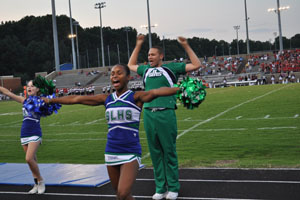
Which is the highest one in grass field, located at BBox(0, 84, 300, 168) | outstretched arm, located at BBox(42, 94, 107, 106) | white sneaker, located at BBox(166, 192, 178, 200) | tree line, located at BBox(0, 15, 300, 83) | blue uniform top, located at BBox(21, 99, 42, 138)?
tree line, located at BBox(0, 15, 300, 83)

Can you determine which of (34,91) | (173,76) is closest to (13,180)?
(34,91)

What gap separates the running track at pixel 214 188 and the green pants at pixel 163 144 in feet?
1.29

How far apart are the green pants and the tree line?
70.6 meters

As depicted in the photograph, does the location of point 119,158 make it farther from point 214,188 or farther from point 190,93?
point 214,188

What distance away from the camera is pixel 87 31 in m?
119

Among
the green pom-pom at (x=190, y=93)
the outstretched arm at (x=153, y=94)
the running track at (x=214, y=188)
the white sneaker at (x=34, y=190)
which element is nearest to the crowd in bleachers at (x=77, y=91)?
the running track at (x=214, y=188)

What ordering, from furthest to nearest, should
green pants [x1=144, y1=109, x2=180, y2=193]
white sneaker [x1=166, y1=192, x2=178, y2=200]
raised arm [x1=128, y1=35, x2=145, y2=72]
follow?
raised arm [x1=128, y1=35, x2=145, y2=72]
white sneaker [x1=166, y1=192, x2=178, y2=200]
green pants [x1=144, y1=109, x2=180, y2=193]

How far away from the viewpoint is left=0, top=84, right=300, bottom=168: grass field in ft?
29.3

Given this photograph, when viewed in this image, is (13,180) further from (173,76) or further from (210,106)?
(210,106)

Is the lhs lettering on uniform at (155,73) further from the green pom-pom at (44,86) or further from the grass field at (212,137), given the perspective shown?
the grass field at (212,137)

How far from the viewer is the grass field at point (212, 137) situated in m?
8.93

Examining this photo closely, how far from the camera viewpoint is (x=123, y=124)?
4020mm

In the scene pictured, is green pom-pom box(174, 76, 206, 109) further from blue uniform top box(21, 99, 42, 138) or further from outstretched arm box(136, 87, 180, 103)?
blue uniform top box(21, 99, 42, 138)

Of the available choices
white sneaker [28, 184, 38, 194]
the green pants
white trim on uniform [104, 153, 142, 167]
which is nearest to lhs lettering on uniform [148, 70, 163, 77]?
the green pants
